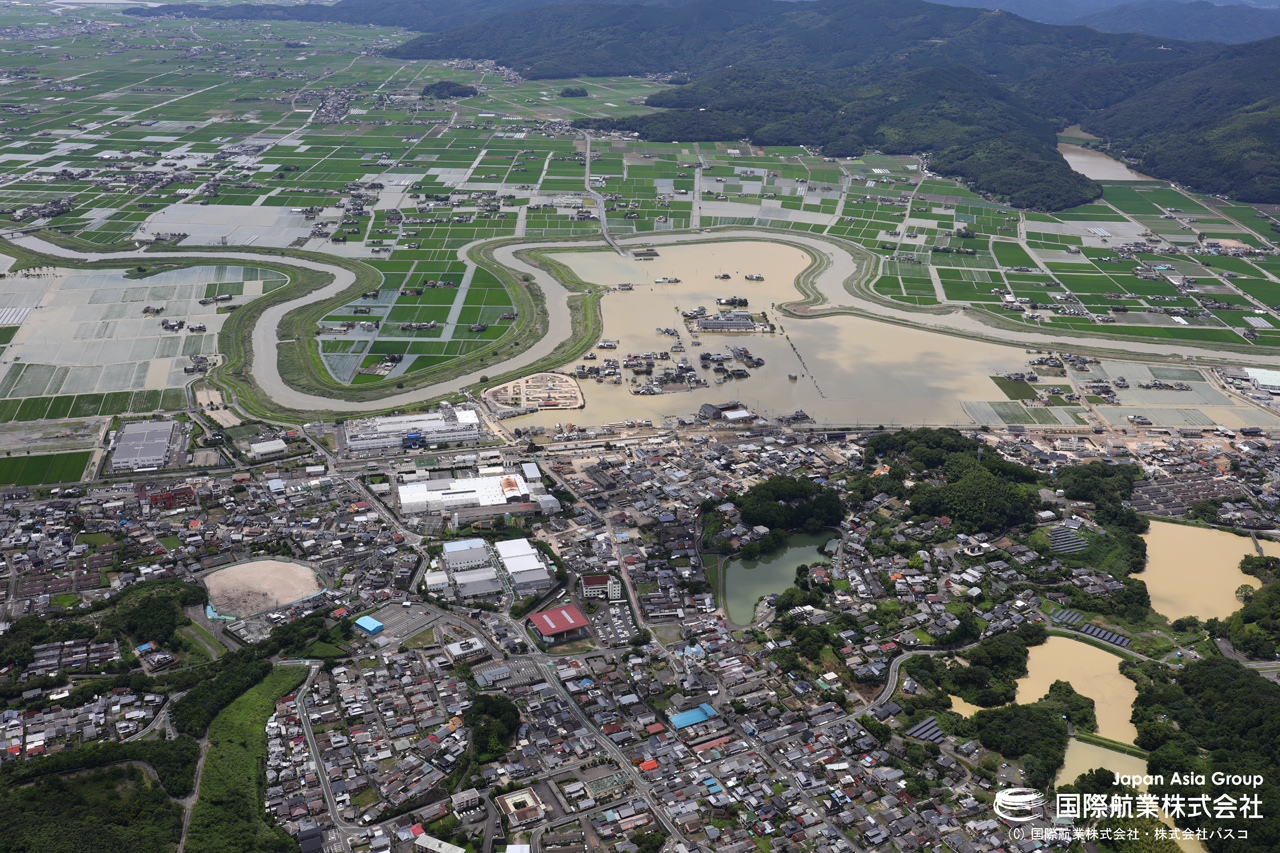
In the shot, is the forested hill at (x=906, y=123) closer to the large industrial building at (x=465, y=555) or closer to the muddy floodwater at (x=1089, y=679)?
the muddy floodwater at (x=1089, y=679)

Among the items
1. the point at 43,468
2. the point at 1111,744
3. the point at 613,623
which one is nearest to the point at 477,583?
the point at 613,623

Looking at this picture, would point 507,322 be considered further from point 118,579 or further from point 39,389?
point 118,579

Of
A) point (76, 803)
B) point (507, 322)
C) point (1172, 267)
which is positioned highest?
point (1172, 267)

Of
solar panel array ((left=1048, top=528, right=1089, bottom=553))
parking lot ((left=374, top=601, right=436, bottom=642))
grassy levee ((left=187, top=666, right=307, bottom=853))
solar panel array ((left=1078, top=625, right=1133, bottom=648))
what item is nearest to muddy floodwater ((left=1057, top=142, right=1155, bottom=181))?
solar panel array ((left=1048, top=528, right=1089, bottom=553))

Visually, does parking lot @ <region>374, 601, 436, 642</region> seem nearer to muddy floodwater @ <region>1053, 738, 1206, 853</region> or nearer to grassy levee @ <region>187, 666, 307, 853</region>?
grassy levee @ <region>187, 666, 307, 853</region>

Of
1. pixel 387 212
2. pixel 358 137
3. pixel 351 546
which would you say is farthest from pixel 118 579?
pixel 358 137

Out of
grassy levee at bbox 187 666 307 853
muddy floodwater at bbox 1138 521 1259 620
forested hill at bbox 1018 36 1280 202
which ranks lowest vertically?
grassy levee at bbox 187 666 307 853

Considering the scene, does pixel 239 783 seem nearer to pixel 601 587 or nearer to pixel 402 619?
pixel 402 619

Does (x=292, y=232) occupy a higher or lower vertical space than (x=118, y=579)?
higher
